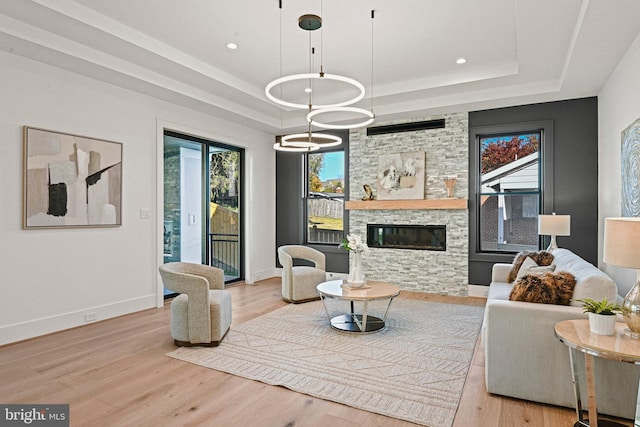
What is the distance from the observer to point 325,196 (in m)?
7.09

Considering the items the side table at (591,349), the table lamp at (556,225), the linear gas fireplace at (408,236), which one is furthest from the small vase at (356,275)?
the table lamp at (556,225)

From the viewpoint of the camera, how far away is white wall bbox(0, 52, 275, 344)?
3.55 meters

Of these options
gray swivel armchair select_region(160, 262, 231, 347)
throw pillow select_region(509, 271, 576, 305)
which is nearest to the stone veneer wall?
throw pillow select_region(509, 271, 576, 305)

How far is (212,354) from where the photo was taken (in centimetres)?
328

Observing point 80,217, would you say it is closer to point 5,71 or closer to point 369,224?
point 5,71

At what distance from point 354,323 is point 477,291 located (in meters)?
2.56

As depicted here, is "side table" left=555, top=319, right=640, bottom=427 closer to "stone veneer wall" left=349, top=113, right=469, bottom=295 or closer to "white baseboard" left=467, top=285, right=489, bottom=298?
"white baseboard" left=467, top=285, right=489, bottom=298

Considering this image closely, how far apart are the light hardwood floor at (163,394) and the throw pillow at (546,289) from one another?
0.68 metres

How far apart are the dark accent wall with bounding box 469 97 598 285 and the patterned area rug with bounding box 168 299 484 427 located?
1.87m

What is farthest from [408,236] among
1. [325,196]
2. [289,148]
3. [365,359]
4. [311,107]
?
[365,359]

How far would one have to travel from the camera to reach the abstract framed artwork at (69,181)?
3691mm

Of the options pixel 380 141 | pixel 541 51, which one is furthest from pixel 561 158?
pixel 380 141

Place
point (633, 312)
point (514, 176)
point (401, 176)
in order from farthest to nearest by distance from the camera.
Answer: point (401, 176) < point (514, 176) < point (633, 312)

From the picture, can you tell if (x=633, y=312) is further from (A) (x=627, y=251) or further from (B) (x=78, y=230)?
(B) (x=78, y=230)
